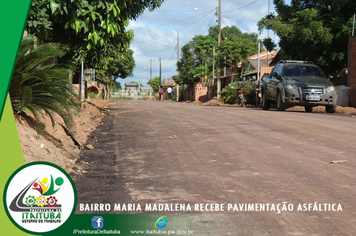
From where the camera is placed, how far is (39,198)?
318 centimetres

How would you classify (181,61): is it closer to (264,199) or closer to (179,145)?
(179,145)

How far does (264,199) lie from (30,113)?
12.1 ft

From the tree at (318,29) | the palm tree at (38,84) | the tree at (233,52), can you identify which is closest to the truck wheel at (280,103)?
the tree at (318,29)

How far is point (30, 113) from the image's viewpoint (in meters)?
Result: 5.60

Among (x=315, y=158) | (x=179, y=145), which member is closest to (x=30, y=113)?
(x=179, y=145)

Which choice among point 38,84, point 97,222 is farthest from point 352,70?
point 97,222

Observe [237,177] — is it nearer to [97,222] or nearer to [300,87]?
[97,222]

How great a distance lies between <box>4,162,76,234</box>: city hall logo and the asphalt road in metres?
0.66

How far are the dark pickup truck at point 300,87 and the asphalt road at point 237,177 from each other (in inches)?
246

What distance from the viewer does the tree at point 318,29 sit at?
785 inches

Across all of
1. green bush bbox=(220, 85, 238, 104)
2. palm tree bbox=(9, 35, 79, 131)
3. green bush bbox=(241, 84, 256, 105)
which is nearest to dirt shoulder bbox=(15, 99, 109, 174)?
palm tree bbox=(9, 35, 79, 131)

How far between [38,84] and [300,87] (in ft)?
37.8

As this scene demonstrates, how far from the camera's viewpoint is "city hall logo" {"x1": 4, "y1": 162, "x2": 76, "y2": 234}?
10.0ft

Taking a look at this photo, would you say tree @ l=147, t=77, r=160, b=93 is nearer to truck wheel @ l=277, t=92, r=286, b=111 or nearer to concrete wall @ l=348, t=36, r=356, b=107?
concrete wall @ l=348, t=36, r=356, b=107
